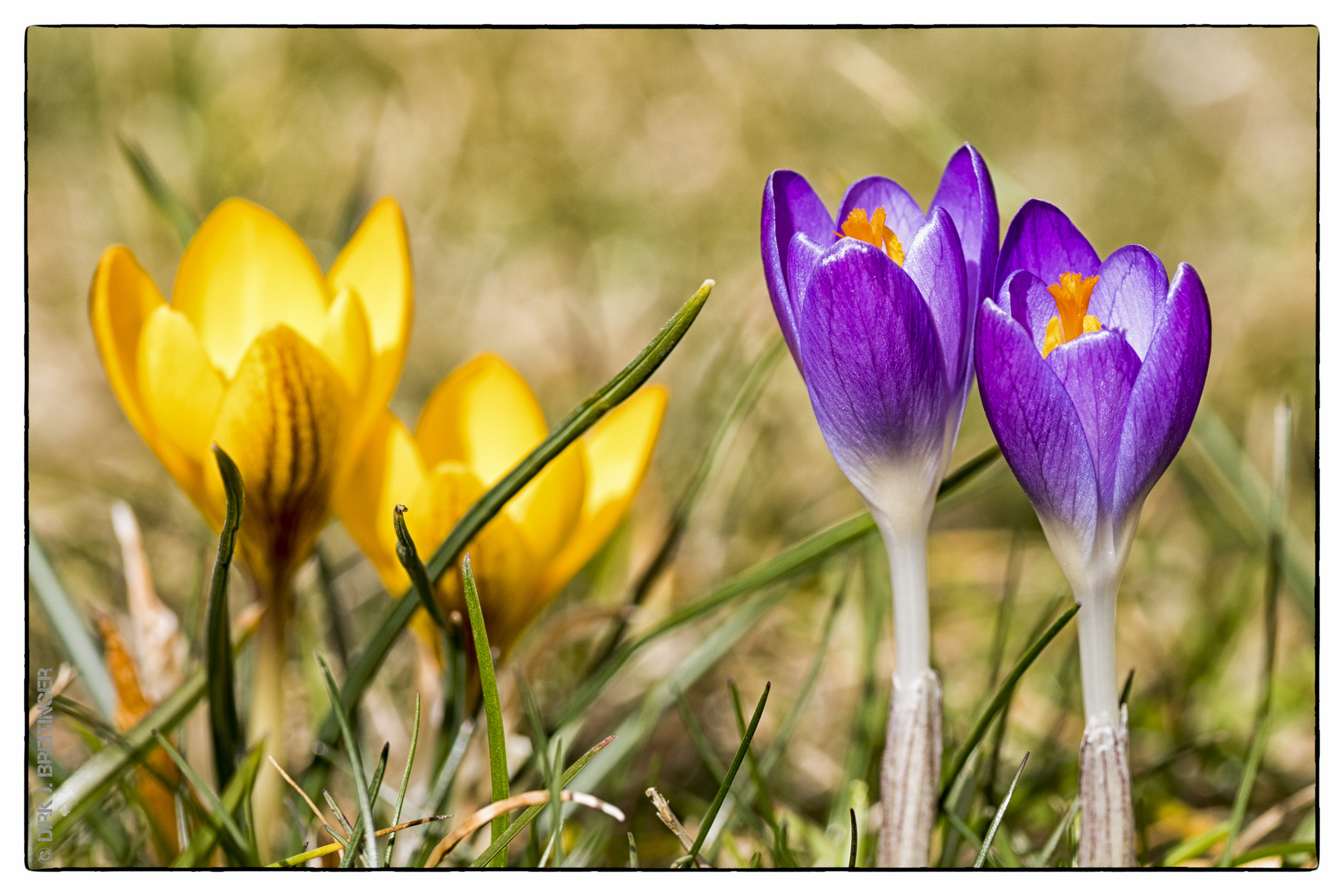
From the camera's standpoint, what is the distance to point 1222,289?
95 centimetres

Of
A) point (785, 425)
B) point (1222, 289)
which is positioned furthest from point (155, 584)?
point (1222, 289)

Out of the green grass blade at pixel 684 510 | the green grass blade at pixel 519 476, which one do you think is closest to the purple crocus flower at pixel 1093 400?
the green grass blade at pixel 519 476

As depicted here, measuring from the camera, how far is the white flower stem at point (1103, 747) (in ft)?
1.34

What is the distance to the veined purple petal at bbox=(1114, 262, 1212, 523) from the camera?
38 centimetres

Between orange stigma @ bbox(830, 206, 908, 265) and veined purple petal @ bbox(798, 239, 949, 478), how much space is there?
0.03m

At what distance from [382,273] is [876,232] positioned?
263 millimetres

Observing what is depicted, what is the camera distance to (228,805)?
1.65ft

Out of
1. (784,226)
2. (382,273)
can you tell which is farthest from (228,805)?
(784,226)

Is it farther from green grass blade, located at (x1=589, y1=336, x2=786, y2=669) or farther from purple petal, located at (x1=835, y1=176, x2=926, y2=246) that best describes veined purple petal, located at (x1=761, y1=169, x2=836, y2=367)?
green grass blade, located at (x1=589, y1=336, x2=786, y2=669)

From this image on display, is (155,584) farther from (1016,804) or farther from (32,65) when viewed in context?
(1016,804)

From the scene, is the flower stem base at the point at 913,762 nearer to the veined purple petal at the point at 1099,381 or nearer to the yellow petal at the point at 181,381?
the veined purple petal at the point at 1099,381

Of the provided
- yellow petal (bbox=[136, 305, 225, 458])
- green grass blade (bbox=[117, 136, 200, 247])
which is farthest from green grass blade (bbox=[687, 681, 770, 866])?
green grass blade (bbox=[117, 136, 200, 247])

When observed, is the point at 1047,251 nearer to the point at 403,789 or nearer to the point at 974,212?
the point at 974,212
